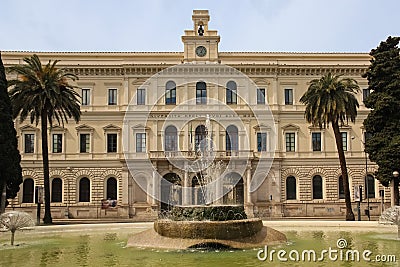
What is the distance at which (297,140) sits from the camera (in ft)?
169

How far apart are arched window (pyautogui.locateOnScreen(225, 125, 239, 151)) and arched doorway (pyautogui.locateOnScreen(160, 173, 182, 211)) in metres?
5.42

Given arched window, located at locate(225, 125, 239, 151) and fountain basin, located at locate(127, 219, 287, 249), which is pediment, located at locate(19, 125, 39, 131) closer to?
arched window, located at locate(225, 125, 239, 151)

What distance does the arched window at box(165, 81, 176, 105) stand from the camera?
51.5 meters

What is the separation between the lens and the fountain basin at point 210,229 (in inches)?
705

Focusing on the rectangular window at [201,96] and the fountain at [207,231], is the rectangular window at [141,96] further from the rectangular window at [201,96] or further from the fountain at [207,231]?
the fountain at [207,231]

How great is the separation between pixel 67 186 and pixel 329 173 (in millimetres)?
23221

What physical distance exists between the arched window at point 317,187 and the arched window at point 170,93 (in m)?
14.5

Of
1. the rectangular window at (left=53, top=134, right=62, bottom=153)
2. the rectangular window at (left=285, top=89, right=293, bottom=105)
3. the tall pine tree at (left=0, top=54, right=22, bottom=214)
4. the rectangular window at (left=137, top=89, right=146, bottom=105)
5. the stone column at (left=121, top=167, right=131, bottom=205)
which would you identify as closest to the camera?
the tall pine tree at (left=0, top=54, right=22, bottom=214)

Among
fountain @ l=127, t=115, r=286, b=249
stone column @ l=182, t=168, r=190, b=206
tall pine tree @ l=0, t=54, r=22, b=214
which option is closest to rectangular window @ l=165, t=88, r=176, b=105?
stone column @ l=182, t=168, r=190, b=206

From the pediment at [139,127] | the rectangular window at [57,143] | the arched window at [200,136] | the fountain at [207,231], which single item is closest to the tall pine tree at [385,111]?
the arched window at [200,136]

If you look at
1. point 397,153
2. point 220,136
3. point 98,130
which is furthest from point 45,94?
point 397,153

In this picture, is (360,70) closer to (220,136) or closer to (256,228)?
(220,136)

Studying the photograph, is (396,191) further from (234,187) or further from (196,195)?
(196,195)

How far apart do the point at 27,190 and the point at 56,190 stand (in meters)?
2.44
